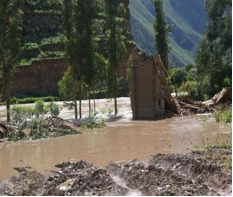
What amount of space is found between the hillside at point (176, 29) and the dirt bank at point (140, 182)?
4980 inches

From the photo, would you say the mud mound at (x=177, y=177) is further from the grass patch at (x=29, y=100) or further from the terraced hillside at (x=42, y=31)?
the terraced hillside at (x=42, y=31)

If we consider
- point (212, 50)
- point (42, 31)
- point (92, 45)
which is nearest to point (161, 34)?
point (212, 50)

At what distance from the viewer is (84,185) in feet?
32.3

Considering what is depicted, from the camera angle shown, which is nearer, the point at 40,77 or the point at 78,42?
the point at 78,42

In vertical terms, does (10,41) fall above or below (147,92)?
above

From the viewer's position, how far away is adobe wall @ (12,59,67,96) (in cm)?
5869

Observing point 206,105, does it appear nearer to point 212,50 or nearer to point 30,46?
point 212,50

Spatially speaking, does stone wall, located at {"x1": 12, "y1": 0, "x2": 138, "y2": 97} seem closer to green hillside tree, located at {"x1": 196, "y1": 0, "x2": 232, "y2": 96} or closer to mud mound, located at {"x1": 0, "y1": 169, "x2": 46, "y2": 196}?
green hillside tree, located at {"x1": 196, "y1": 0, "x2": 232, "y2": 96}

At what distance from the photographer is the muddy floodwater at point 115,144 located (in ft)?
55.2

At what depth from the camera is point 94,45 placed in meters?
34.7

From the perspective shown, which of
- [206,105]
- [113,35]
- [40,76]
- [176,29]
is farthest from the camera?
[176,29]

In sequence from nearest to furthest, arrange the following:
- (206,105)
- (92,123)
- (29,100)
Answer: (92,123) → (206,105) → (29,100)

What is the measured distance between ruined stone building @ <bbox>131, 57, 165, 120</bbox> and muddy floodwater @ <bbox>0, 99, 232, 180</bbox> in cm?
360

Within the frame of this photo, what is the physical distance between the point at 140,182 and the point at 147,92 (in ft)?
75.9
